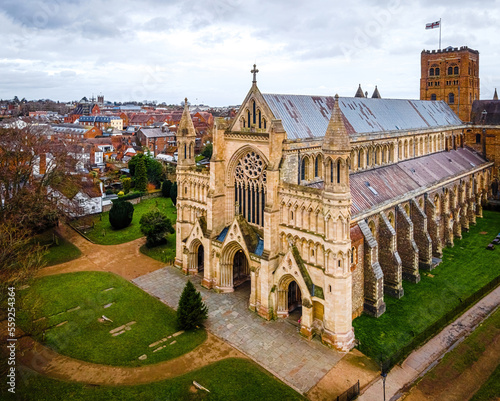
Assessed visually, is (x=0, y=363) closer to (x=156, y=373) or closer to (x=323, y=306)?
(x=156, y=373)

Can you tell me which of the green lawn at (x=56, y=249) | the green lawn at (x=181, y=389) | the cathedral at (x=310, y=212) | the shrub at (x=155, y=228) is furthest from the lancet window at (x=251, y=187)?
the green lawn at (x=56, y=249)

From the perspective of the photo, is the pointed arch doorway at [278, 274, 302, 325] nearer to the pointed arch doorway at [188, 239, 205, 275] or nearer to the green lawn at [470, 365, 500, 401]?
the pointed arch doorway at [188, 239, 205, 275]

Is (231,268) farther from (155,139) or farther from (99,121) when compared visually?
(99,121)

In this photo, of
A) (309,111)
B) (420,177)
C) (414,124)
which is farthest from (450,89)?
(309,111)

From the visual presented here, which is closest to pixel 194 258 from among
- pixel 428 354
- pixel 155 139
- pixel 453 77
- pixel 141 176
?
pixel 428 354

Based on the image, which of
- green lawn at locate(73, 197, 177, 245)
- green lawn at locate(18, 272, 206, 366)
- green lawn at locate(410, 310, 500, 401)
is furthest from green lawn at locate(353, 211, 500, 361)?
green lawn at locate(73, 197, 177, 245)

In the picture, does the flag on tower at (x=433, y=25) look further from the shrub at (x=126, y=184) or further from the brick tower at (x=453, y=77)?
the shrub at (x=126, y=184)
